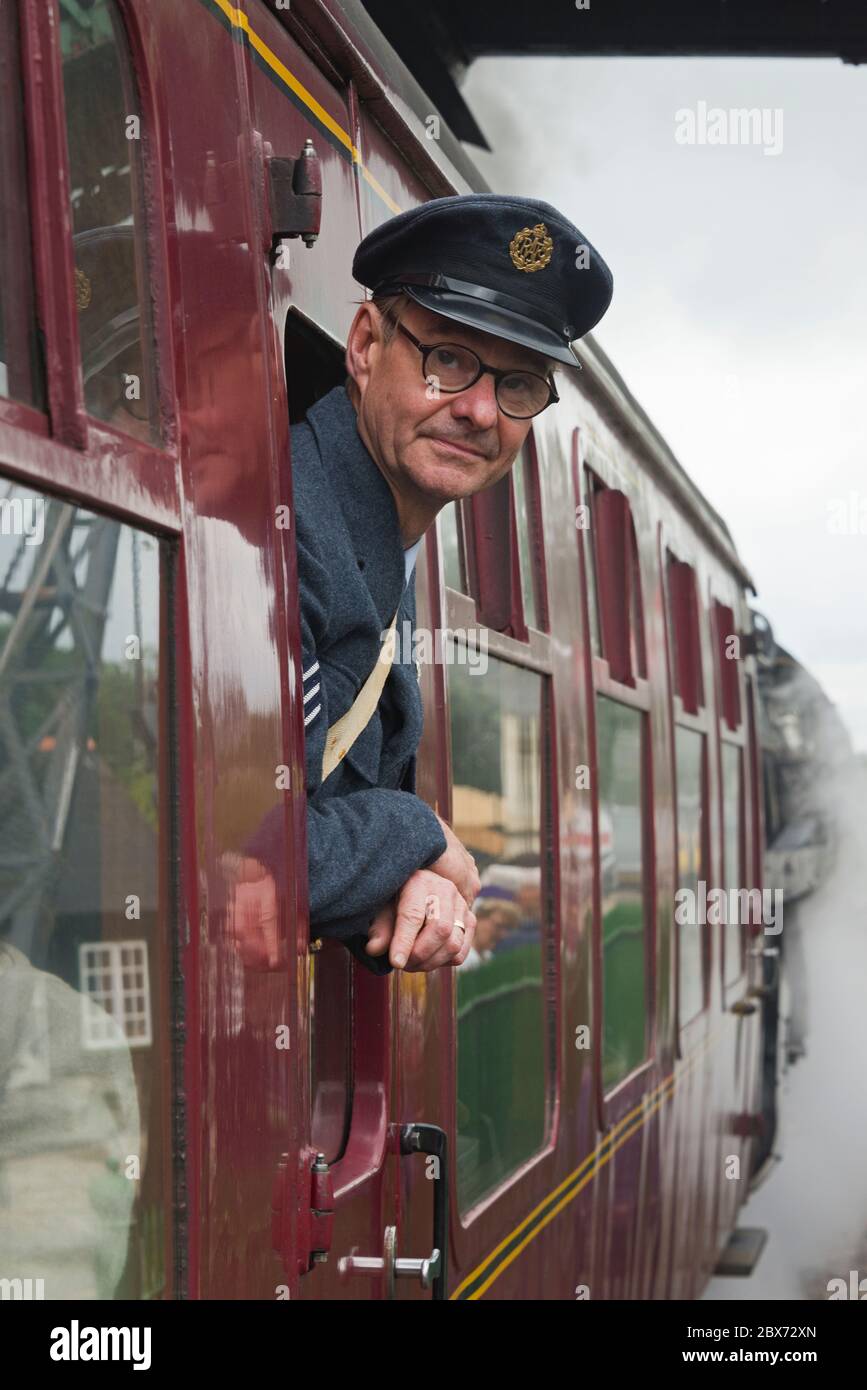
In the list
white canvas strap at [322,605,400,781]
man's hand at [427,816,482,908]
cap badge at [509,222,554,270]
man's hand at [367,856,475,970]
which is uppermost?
cap badge at [509,222,554,270]

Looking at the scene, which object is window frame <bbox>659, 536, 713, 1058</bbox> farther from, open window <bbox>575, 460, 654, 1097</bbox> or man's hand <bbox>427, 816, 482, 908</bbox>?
man's hand <bbox>427, 816, 482, 908</bbox>

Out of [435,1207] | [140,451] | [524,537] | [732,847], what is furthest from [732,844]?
[140,451]

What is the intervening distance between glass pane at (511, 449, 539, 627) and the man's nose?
1.61 metres

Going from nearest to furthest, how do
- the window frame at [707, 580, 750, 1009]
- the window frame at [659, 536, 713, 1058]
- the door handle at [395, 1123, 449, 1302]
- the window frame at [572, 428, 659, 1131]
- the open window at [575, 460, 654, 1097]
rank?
the door handle at [395, 1123, 449, 1302] → the window frame at [572, 428, 659, 1131] → the open window at [575, 460, 654, 1097] → the window frame at [659, 536, 713, 1058] → the window frame at [707, 580, 750, 1009]

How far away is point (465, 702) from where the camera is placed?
3121 millimetres

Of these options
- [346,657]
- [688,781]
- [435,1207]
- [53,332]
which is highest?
[53,332]

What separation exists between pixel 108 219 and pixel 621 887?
3.32 meters

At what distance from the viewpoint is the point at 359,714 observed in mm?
2074

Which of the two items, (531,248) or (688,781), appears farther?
(688,781)

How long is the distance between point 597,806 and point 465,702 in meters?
1.24

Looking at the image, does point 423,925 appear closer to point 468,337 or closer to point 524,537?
point 468,337

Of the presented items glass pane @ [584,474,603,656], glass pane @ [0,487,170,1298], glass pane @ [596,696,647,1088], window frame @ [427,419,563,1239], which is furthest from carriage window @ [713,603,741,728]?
glass pane @ [0,487,170,1298]

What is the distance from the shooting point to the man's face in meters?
1.97

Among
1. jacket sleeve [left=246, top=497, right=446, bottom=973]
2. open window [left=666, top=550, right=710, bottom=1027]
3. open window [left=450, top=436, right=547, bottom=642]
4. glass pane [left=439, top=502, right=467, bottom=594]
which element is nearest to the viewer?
jacket sleeve [left=246, top=497, right=446, bottom=973]
